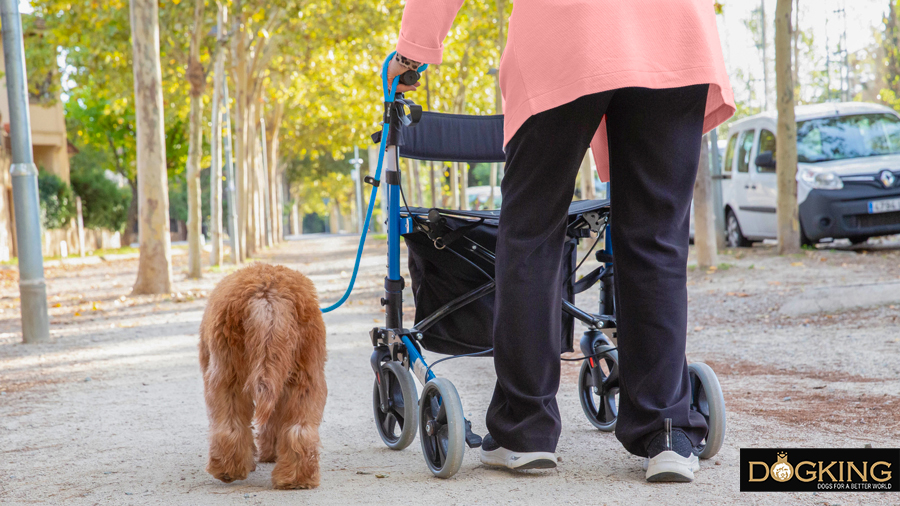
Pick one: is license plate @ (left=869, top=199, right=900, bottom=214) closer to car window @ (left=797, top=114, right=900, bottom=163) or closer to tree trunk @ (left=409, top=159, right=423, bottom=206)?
car window @ (left=797, top=114, right=900, bottom=163)

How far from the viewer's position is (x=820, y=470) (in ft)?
8.57

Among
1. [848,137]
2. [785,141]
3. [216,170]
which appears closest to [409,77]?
[785,141]

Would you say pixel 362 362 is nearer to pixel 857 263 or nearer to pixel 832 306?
pixel 832 306

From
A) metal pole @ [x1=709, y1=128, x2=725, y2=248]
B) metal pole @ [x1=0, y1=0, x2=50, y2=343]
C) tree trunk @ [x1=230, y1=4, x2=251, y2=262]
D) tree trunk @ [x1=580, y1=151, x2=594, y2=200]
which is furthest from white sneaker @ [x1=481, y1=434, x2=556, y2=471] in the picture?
tree trunk @ [x1=230, y1=4, x2=251, y2=262]

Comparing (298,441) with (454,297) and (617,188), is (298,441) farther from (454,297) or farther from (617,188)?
(617,188)

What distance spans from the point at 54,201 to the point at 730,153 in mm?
22407

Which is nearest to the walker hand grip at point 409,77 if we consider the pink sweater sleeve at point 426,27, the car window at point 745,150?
the pink sweater sleeve at point 426,27

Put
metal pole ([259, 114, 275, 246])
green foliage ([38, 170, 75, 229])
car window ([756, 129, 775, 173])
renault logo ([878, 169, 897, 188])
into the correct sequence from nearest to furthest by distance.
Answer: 1. renault logo ([878, 169, 897, 188])
2. car window ([756, 129, 775, 173])
3. green foliage ([38, 170, 75, 229])
4. metal pole ([259, 114, 275, 246])

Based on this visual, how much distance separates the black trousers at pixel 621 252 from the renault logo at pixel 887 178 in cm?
982

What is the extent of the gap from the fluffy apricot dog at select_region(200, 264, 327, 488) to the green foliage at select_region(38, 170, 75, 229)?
26.6m

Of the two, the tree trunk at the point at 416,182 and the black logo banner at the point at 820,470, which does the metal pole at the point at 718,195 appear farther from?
the tree trunk at the point at 416,182

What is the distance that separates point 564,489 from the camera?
2.66 m

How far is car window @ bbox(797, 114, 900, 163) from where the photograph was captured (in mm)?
12141

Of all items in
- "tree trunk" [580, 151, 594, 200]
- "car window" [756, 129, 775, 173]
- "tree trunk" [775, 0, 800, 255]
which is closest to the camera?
"tree trunk" [775, 0, 800, 255]
